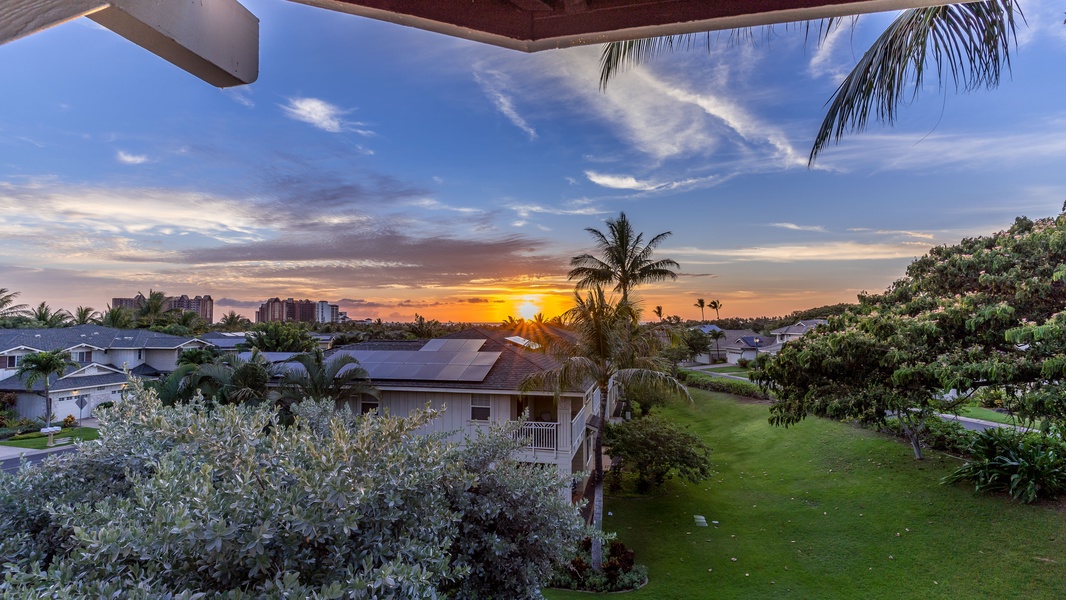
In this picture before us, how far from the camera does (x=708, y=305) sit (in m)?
102

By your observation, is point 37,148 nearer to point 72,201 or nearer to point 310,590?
point 72,201

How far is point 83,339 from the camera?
32094mm

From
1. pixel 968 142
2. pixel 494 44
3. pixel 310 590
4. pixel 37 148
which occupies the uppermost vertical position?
pixel 968 142

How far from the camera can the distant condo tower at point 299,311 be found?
57562mm

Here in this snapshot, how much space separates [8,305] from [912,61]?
2431 inches

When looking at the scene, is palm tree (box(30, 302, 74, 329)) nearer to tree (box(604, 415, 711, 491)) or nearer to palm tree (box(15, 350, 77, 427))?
palm tree (box(15, 350, 77, 427))

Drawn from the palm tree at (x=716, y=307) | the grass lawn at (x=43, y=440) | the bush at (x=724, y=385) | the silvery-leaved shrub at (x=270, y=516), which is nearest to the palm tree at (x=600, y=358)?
the silvery-leaved shrub at (x=270, y=516)

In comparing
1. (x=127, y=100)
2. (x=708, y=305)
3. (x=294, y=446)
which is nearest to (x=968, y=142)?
(x=294, y=446)

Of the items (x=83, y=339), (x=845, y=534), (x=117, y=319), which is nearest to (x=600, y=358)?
(x=845, y=534)

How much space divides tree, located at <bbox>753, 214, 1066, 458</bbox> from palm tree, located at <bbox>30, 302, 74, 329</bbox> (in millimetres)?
59140

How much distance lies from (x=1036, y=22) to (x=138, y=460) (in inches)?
317

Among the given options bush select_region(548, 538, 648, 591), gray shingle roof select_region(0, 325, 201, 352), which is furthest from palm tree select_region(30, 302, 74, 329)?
bush select_region(548, 538, 648, 591)

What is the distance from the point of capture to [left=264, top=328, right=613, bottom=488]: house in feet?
45.2

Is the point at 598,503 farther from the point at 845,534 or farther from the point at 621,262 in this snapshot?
the point at 621,262
